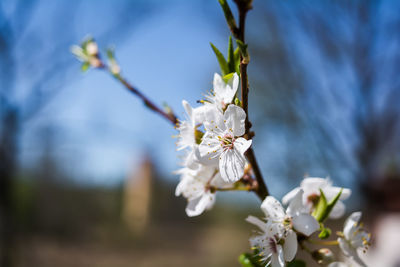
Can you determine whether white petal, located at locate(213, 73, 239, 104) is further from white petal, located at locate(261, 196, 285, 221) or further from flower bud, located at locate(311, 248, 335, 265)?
flower bud, located at locate(311, 248, 335, 265)

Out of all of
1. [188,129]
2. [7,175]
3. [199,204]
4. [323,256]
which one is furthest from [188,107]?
[7,175]

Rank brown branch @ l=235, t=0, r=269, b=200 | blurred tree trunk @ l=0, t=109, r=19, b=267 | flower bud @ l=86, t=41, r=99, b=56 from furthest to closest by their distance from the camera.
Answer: blurred tree trunk @ l=0, t=109, r=19, b=267, flower bud @ l=86, t=41, r=99, b=56, brown branch @ l=235, t=0, r=269, b=200

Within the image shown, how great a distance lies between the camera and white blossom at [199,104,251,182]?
378mm

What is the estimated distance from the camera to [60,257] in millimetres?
5578

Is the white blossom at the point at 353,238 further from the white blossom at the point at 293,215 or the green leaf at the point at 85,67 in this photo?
the green leaf at the point at 85,67

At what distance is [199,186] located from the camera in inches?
19.8

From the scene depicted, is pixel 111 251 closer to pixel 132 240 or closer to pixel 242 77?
pixel 132 240

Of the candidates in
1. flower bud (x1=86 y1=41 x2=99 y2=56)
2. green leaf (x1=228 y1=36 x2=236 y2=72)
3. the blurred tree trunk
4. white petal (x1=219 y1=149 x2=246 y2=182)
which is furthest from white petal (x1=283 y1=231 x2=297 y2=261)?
the blurred tree trunk

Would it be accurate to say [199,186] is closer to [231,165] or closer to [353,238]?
[231,165]

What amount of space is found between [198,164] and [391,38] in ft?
10.4

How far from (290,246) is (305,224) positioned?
1.2 inches

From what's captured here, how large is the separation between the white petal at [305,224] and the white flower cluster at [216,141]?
0.09 metres

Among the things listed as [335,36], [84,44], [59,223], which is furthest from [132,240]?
[84,44]

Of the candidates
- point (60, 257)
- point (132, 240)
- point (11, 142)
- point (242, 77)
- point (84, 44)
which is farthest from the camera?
point (132, 240)
